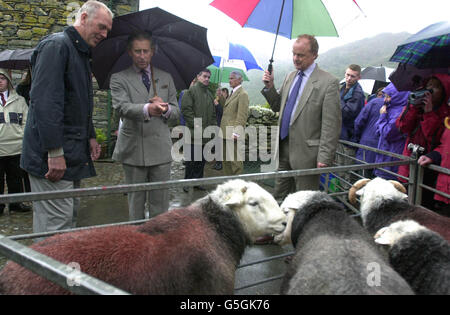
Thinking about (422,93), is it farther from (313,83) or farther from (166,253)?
(166,253)

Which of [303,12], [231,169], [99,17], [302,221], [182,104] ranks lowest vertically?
[231,169]

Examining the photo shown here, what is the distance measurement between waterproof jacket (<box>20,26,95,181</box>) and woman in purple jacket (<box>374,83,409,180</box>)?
12.3 feet

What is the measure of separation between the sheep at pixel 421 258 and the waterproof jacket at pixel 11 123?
505 centimetres

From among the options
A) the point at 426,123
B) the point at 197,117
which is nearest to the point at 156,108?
the point at 426,123

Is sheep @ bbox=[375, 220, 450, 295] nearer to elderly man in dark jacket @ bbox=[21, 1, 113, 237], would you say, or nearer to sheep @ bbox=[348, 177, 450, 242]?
sheep @ bbox=[348, 177, 450, 242]

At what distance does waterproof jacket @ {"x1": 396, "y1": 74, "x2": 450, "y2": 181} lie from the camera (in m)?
3.50

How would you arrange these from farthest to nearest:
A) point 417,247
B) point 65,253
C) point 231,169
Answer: point 231,169 < point 417,247 < point 65,253

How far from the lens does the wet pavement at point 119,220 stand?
11.2ft

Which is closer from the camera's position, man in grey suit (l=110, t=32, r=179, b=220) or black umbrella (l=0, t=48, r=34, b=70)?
man in grey suit (l=110, t=32, r=179, b=220)

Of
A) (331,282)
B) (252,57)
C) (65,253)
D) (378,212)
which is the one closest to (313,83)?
(378,212)

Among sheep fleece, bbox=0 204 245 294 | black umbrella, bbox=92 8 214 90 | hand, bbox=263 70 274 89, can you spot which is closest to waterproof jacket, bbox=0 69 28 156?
black umbrella, bbox=92 8 214 90

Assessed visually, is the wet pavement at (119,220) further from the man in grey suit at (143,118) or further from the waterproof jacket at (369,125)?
the waterproof jacket at (369,125)
